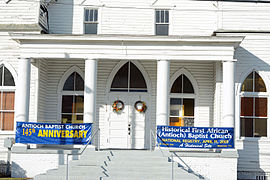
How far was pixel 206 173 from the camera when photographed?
15.3 metres

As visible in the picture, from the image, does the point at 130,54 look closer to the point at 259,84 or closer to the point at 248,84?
the point at 248,84

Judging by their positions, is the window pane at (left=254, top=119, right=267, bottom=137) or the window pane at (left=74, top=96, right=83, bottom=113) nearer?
the window pane at (left=254, top=119, right=267, bottom=137)

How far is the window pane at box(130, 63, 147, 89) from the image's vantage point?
18297mm

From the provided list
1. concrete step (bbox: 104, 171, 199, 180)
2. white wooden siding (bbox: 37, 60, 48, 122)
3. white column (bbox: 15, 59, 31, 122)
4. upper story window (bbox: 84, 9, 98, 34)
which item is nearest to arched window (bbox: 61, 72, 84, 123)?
white wooden siding (bbox: 37, 60, 48, 122)

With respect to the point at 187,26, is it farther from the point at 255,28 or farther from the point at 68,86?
the point at 68,86

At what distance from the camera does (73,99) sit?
1830cm

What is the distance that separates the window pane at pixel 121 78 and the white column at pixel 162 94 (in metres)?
2.88

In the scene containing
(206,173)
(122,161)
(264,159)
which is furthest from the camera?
(264,159)

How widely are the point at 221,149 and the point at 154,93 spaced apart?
14.1 ft

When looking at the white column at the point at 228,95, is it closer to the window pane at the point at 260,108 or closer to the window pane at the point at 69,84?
the window pane at the point at 260,108

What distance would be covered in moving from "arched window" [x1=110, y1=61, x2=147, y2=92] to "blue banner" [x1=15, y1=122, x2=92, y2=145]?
360 cm

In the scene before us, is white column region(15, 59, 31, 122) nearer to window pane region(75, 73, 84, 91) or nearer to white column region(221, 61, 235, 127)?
window pane region(75, 73, 84, 91)

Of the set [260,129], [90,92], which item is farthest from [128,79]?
[260,129]

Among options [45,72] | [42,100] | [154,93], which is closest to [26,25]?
[45,72]
